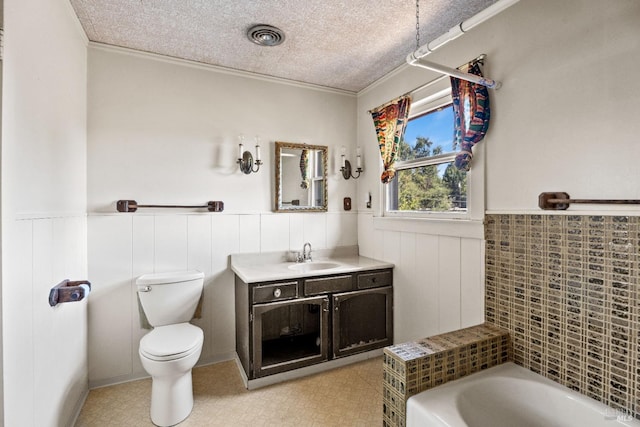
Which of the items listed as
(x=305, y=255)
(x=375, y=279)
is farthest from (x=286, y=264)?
(x=375, y=279)

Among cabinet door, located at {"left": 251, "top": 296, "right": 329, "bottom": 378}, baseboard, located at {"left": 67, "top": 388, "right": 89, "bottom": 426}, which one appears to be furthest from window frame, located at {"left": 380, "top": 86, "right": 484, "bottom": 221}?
baseboard, located at {"left": 67, "top": 388, "right": 89, "bottom": 426}

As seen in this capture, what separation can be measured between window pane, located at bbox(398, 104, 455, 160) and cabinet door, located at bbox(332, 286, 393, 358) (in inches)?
47.3

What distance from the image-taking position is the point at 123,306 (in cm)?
228

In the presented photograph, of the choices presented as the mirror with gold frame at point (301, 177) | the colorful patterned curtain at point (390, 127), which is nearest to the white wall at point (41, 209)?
the mirror with gold frame at point (301, 177)

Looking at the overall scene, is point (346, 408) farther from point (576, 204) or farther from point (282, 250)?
point (576, 204)

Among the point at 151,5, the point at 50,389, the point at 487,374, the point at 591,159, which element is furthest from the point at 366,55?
the point at 50,389

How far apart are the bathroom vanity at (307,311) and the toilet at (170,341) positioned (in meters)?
0.38

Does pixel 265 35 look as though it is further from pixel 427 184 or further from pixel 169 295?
pixel 169 295

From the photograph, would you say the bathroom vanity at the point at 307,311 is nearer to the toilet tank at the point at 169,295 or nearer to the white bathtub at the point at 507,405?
the toilet tank at the point at 169,295

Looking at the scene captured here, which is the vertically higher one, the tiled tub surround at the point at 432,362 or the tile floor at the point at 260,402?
the tiled tub surround at the point at 432,362

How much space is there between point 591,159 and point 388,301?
1.76 m

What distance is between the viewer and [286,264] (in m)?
2.70

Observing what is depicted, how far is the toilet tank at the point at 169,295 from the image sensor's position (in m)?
2.16

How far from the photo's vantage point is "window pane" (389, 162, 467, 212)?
2150 mm
